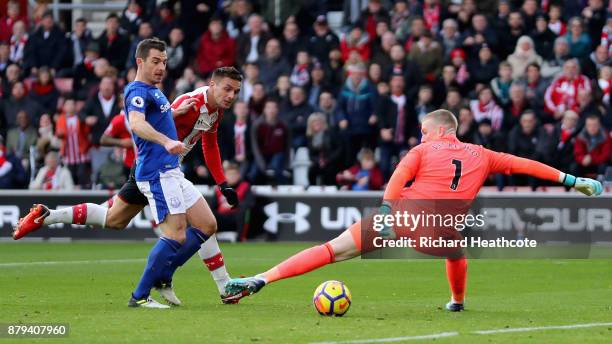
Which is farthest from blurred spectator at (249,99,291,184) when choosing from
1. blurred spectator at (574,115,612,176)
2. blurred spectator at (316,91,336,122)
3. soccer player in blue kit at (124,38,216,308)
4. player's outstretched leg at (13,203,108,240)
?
soccer player in blue kit at (124,38,216,308)

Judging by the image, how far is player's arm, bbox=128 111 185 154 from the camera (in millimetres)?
10367

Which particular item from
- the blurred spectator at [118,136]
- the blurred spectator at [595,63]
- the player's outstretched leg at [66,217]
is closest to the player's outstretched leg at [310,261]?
the player's outstretched leg at [66,217]

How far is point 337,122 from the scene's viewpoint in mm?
23234

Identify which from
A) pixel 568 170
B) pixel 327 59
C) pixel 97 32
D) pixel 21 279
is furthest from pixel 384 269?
pixel 97 32

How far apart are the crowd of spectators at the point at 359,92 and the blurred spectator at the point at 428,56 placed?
0.02 metres

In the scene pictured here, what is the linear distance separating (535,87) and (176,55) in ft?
23.8

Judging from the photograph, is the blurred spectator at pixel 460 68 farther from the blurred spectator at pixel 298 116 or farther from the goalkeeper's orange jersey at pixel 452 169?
the goalkeeper's orange jersey at pixel 452 169

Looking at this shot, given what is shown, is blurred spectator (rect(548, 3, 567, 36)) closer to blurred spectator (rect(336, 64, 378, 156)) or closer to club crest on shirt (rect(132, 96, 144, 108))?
blurred spectator (rect(336, 64, 378, 156))

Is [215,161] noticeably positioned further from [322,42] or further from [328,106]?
[322,42]

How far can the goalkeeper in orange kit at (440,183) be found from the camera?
1068 cm

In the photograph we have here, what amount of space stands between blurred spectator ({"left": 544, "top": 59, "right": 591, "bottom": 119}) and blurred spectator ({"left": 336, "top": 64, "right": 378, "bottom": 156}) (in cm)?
307

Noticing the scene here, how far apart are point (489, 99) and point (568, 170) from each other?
1.86 m

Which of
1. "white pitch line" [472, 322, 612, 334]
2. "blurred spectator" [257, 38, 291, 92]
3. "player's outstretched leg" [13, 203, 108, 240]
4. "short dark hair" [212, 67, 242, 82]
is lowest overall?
"white pitch line" [472, 322, 612, 334]

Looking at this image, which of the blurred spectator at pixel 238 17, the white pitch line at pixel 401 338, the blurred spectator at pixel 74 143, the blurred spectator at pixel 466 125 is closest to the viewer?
the white pitch line at pixel 401 338
